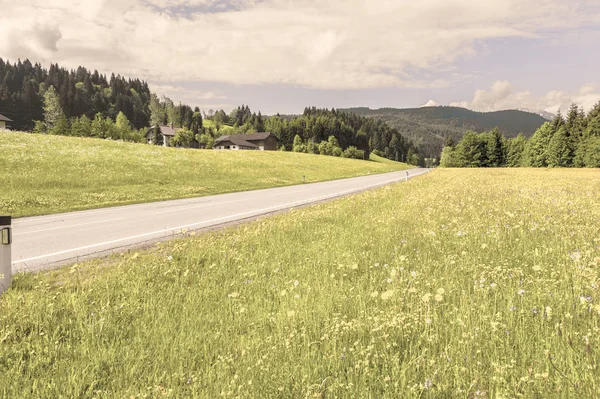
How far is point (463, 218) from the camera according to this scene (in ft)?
27.4

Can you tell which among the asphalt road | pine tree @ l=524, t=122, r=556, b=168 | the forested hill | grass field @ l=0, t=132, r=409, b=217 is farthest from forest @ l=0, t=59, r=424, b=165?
the asphalt road

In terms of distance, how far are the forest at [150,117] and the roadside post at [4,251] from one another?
335 feet

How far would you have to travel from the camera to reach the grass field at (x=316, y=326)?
2.51 metres

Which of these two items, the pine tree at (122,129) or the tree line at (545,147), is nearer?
the tree line at (545,147)

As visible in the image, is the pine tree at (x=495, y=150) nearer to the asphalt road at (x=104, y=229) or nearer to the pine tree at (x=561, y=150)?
the pine tree at (x=561, y=150)

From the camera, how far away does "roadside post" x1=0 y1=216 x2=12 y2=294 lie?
455cm

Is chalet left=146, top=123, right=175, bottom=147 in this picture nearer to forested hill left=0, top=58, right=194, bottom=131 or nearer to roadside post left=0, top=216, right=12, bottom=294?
forested hill left=0, top=58, right=194, bottom=131

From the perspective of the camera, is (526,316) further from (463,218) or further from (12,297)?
(12,297)

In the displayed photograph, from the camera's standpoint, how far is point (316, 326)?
3381 millimetres

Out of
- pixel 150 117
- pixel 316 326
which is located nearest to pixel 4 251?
pixel 316 326

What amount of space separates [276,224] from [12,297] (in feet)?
18.9

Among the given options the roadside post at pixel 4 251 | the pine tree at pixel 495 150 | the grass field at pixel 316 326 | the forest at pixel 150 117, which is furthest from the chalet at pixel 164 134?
the grass field at pixel 316 326

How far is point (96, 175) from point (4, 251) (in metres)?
23.8

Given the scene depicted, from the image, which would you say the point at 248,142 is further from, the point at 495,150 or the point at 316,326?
the point at 316,326
